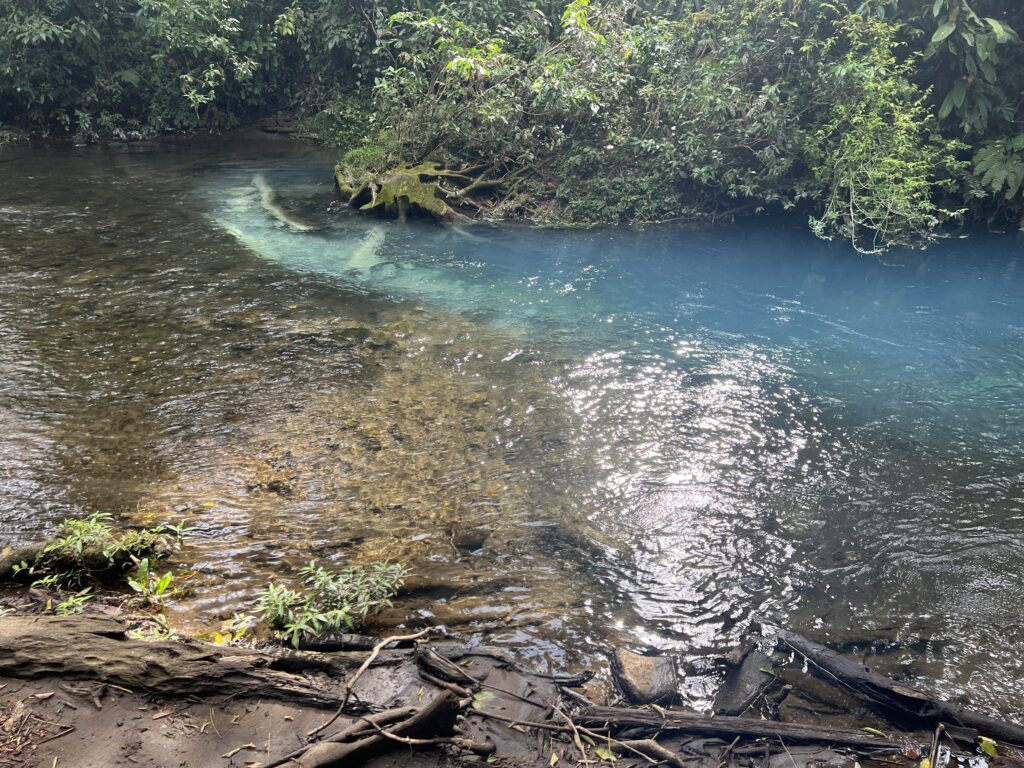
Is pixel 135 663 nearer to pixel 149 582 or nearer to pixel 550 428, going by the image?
pixel 149 582

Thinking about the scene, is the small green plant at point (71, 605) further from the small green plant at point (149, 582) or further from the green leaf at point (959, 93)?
the green leaf at point (959, 93)

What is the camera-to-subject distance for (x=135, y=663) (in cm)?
301

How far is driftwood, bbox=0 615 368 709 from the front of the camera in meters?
2.95

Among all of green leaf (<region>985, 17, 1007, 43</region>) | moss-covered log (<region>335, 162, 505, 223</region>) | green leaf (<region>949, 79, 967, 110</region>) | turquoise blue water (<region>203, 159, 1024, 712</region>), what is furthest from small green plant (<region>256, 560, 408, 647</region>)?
green leaf (<region>985, 17, 1007, 43</region>)

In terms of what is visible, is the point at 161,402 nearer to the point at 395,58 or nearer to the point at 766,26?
the point at 766,26

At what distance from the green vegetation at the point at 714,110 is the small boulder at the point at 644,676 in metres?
9.29

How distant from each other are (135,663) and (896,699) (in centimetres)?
362

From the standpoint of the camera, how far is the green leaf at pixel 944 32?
10852 mm

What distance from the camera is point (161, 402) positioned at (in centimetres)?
605

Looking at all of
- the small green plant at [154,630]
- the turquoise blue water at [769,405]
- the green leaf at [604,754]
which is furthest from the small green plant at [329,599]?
the green leaf at [604,754]

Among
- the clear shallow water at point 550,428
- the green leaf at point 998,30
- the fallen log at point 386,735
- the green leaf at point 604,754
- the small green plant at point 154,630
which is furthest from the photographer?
the green leaf at point 998,30

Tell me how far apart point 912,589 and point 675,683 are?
1.83m

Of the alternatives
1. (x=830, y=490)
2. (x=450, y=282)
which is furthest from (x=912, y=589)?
(x=450, y=282)

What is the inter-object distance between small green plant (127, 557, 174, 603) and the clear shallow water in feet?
0.67
